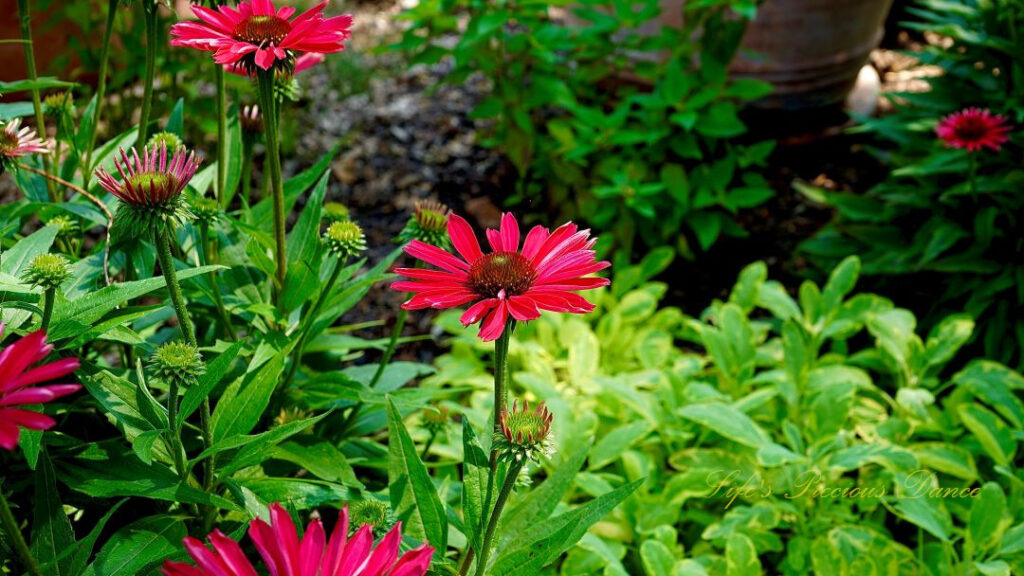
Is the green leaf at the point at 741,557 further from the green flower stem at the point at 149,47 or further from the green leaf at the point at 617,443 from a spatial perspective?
the green flower stem at the point at 149,47

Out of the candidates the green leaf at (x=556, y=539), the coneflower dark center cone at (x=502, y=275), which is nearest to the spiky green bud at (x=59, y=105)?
the coneflower dark center cone at (x=502, y=275)

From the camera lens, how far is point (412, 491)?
0.93m

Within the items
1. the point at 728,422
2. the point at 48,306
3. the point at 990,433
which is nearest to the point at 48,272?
the point at 48,306

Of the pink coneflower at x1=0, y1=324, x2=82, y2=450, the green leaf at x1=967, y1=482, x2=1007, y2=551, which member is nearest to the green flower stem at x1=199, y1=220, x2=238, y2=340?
the pink coneflower at x1=0, y1=324, x2=82, y2=450

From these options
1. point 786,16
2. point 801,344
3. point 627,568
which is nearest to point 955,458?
point 801,344

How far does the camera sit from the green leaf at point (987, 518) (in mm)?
1363

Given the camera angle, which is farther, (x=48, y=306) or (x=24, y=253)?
(x=24, y=253)

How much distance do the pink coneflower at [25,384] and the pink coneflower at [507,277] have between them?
0.27 metres

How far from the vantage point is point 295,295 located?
102cm

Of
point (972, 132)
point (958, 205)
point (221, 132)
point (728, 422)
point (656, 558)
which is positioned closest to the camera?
point (221, 132)

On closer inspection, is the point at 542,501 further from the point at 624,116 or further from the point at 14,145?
the point at 624,116

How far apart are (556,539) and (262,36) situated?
54cm

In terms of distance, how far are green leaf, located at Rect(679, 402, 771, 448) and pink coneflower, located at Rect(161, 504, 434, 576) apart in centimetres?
97

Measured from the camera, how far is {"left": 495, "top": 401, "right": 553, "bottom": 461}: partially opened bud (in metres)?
0.74
